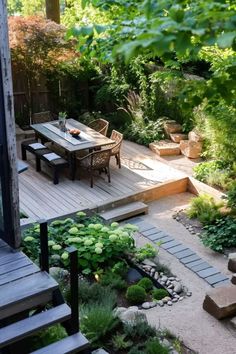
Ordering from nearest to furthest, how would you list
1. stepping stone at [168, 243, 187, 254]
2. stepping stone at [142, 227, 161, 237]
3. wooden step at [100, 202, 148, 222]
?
1. stepping stone at [168, 243, 187, 254]
2. stepping stone at [142, 227, 161, 237]
3. wooden step at [100, 202, 148, 222]

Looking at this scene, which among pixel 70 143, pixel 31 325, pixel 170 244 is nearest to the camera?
pixel 31 325

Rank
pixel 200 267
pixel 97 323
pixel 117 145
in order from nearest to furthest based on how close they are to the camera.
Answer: pixel 97 323 → pixel 200 267 → pixel 117 145

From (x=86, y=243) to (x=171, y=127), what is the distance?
4.89 meters

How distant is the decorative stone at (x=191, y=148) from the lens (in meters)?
9.77

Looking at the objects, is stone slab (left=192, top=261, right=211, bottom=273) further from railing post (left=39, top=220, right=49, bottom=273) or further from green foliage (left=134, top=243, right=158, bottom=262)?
Answer: railing post (left=39, top=220, right=49, bottom=273)

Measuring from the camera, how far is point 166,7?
2334mm

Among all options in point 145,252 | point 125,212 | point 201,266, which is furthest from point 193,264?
point 125,212

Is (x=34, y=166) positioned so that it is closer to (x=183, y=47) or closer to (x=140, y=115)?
(x=140, y=115)

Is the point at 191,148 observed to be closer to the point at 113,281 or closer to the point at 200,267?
the point at 200,267

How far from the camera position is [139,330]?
480 centimetres

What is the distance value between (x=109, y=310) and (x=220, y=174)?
14.6 ft

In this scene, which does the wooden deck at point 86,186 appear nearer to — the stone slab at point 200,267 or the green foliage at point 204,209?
the green foliage at point 204,209

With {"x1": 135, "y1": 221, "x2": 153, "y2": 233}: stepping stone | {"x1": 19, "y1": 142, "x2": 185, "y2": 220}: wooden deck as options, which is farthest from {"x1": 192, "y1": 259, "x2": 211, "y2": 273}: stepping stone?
{"x1": 19, "y1": 142, "x2": 185, "y2": 220}: wooden deck

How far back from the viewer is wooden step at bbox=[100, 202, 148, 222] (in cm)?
792
